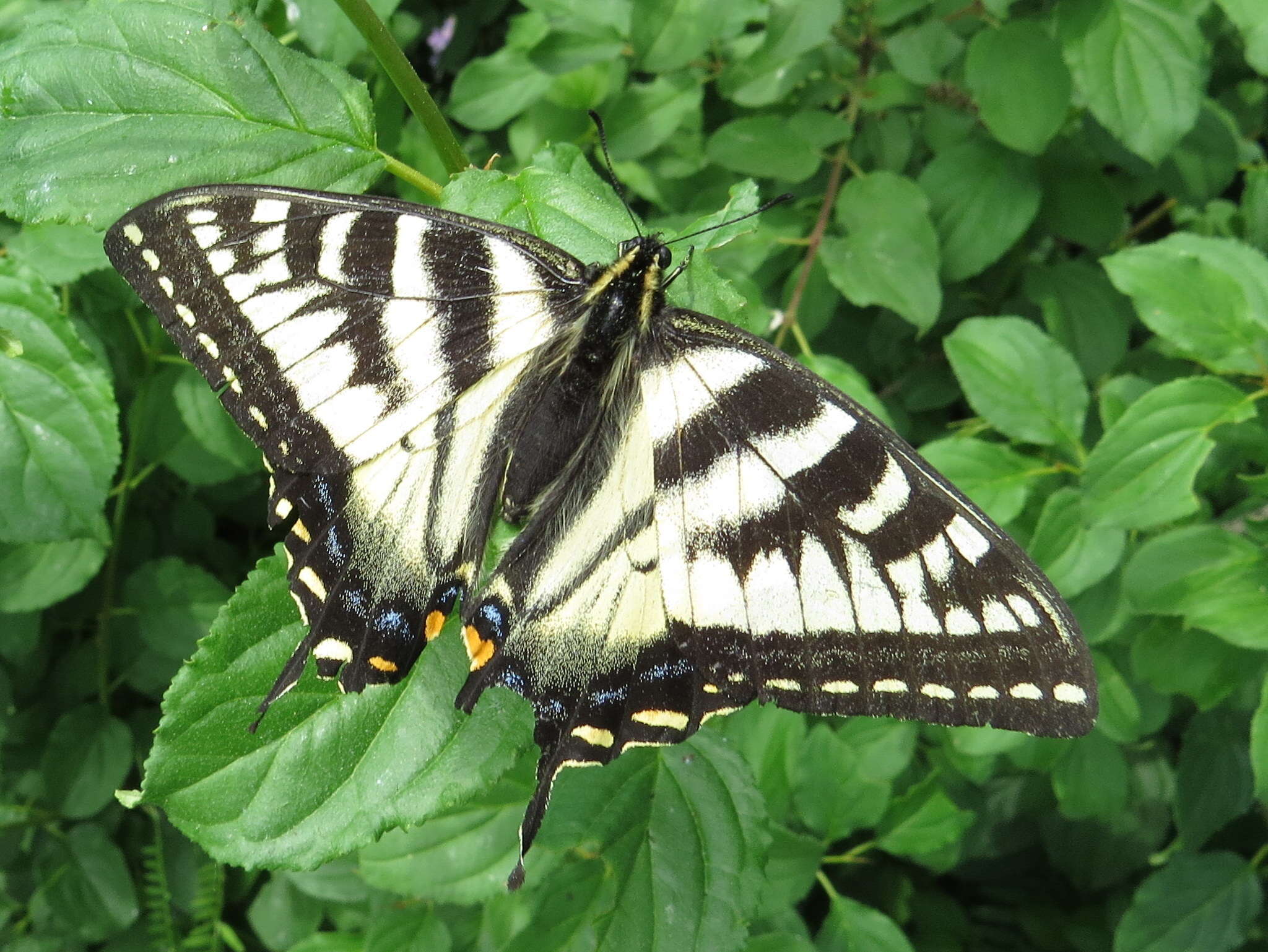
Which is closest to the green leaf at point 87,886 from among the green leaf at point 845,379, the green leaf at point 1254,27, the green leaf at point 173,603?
the green leaf at point 173,603

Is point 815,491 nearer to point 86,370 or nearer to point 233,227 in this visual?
point 233,227

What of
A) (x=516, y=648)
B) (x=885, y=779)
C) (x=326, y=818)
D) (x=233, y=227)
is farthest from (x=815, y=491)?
(x=885, y=779)

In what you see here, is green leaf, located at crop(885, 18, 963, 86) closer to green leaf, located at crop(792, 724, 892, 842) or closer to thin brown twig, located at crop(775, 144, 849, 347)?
thin brown twig, located at crop(775, 144, 849, 347)

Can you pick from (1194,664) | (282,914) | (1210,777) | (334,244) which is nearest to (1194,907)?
(1210,777)

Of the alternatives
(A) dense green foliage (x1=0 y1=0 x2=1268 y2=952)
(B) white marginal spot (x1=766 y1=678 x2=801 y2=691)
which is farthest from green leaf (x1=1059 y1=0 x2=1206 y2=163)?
(B) white marginal spot (x1=766 y1=678 x2=801 y2=691)

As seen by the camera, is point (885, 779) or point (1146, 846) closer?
point (885, 779)

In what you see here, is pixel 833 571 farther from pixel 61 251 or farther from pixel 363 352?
pixel 61 251
